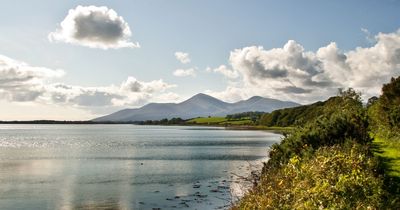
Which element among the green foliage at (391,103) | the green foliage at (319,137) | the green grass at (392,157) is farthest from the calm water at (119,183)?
the green foliage at (391,103)

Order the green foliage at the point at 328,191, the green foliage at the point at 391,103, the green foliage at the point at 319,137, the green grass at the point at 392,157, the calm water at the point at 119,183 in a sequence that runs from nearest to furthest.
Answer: the green foliage at the point at 328,191
the green grass at the point at 392,157
the green foliage at the point at 319,137
the calm water at the point at 119,183
the green foliage at the point at 391,103

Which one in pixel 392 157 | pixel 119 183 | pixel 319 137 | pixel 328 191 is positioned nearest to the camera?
pixel 328 191

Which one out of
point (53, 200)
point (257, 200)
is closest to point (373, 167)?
point (257, 200)

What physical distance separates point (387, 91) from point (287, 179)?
186 feet

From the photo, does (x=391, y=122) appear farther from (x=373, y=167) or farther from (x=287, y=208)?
(x=287, y=208)

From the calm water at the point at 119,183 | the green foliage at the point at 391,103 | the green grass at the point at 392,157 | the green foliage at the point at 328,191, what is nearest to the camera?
the green foliage at the point at 328,191

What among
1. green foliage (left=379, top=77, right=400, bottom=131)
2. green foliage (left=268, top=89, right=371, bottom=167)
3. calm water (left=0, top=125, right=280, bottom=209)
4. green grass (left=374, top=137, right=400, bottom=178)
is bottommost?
calm water (left=0, top=125, right=280, bottom=209)

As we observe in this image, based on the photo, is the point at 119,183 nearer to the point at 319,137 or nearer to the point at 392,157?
the point at 319,137

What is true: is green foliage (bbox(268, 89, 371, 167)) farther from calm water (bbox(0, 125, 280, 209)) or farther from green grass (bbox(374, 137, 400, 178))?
calm water (bbox(0, 125, 280, 209))

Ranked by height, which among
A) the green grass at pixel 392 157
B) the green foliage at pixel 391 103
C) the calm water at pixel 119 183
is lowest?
the calm water at pixel 119 183

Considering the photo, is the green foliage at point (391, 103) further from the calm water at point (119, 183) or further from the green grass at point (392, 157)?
the calm water at point (119, 183)

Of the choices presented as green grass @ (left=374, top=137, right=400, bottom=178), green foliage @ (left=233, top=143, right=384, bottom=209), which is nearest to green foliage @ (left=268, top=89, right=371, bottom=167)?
green grass @ (left=374, top=137, right=400, bottom=178)

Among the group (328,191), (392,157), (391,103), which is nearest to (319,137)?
(392,157)

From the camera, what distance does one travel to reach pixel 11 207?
34500 mm
